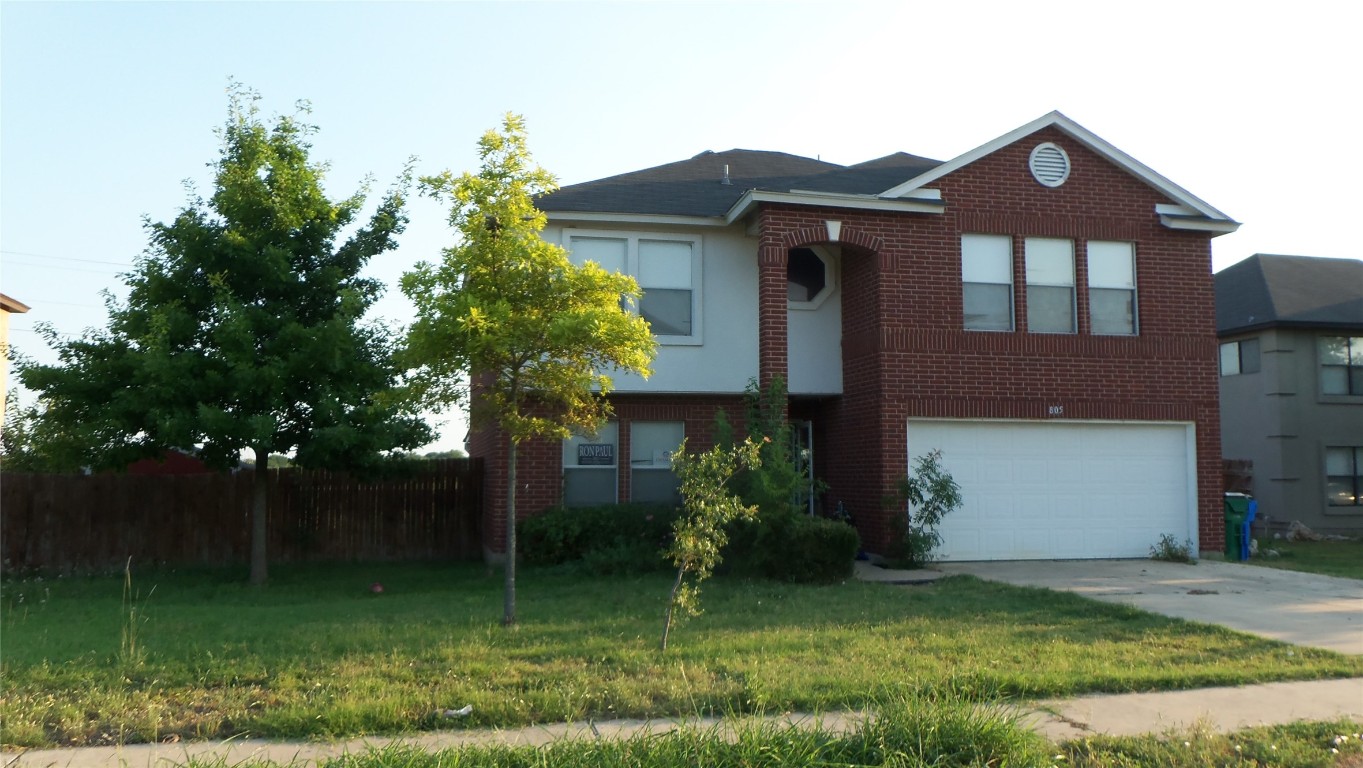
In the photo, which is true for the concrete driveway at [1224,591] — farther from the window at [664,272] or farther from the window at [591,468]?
the window at [664,272]

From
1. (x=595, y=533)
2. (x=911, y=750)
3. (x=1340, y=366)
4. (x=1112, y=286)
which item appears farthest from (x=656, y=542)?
(x=1340, y=366)

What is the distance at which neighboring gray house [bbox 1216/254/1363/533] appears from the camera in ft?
73.2

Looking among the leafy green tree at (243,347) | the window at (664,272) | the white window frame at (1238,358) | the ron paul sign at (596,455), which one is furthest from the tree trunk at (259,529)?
the white window frame at (1238,358)

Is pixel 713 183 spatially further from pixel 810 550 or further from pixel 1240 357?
pixel 1240 357

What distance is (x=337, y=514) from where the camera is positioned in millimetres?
17125

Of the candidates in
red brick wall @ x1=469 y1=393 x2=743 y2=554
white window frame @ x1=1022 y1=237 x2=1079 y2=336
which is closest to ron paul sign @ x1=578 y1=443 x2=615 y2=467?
red brick wall @ x1=469 y1=393 x2=743 y2=554

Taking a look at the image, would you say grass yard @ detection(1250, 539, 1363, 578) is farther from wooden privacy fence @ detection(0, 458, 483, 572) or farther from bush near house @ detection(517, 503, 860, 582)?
wooden privacy fence @ detection(0, 458, 483, 572)

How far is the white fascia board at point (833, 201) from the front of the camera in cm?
1436

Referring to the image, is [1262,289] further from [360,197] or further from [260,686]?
[260,686]

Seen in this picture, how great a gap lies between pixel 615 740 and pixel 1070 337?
1171 cm

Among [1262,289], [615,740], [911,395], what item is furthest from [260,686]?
[1262,289]

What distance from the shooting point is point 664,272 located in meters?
15.5

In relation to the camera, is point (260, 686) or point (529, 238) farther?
point (529, 238)

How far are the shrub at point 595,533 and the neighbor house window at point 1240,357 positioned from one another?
16031 millimetres
